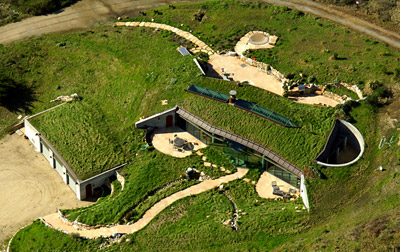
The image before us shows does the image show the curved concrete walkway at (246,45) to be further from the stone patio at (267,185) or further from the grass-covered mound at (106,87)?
the stone patio at (267,185)

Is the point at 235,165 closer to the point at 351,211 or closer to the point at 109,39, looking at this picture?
the point at 351,211

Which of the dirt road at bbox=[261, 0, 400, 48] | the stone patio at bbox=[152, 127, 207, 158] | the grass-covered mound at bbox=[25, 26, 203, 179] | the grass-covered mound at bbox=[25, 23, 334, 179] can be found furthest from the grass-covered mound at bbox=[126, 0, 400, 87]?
the stone patio at bbox=[152, 127, 207, 158]

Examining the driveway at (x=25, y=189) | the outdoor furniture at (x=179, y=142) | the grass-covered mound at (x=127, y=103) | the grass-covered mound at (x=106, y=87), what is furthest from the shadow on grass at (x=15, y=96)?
the outdoor furniture at (x=179, y=142)

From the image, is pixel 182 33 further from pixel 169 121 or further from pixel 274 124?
pixel 274 124

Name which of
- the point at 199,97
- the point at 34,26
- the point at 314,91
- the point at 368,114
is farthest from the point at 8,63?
the point at 368,114

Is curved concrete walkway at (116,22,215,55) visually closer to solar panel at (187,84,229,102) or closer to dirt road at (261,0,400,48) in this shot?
solar panel at (187,84,229,102)
